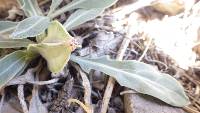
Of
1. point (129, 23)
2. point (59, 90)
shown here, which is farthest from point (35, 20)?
point (129, 23)

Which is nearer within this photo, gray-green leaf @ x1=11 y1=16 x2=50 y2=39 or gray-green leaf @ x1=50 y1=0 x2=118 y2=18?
gray-green leaf @ x1=11 y1=16 x2=50 y2=39

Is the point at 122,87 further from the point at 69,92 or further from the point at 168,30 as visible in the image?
the point at 168,30

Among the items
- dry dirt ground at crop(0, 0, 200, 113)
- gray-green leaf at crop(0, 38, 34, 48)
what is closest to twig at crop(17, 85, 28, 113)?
dry dirt ground at crop(0, 0, 200, 113)

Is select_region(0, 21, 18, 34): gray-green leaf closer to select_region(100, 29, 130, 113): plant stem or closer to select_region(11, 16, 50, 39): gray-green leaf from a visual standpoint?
select_region(11, 16, 50, 39): gray-green leaf

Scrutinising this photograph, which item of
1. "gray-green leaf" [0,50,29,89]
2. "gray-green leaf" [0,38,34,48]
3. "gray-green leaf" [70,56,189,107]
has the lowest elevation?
"gray-green leaf" [70,56,189,107]

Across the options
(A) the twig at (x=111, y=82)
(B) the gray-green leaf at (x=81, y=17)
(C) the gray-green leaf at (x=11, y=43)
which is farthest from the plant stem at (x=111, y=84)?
(C) the gray-green leaf at (x=11, y=43)

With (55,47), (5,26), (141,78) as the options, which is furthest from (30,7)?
(141,78)

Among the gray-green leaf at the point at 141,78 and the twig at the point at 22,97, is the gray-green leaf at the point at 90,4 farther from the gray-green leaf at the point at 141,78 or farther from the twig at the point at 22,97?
the twig at the point at 22,97
